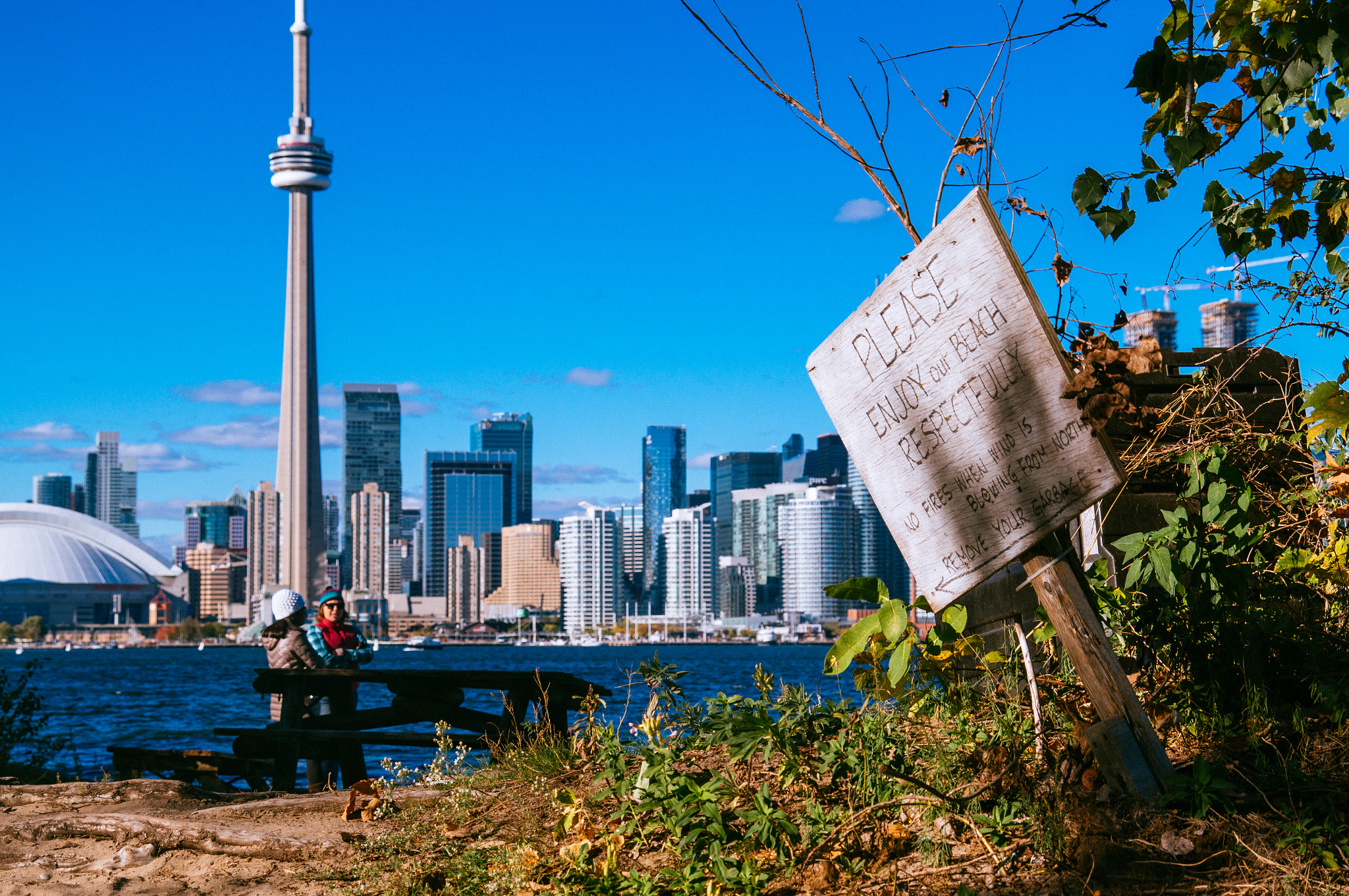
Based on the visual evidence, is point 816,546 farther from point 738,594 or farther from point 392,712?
point 392,712

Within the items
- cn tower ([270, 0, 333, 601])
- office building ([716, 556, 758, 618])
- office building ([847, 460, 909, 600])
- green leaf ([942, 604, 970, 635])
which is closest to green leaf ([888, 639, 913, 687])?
green leaf ([942, 604, 970, 635])

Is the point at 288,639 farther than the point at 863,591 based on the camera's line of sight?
Yes

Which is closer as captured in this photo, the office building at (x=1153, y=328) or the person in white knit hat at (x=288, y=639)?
A: the office building at (x=1153, y=328)

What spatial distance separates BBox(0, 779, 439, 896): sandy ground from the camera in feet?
12.0

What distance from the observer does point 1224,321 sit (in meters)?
4.85

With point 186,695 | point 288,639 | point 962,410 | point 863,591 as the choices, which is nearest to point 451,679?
point 288,639

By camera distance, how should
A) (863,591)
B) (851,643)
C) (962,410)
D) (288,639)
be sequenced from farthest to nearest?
1. (288,639)
2. (863,591)
3. (851,643)
4. (962,410)

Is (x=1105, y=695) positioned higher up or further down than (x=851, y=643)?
further down

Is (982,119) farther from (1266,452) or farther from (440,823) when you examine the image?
(440,823)

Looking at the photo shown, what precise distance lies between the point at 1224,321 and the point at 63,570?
583ft

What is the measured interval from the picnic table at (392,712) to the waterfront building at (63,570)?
172 m

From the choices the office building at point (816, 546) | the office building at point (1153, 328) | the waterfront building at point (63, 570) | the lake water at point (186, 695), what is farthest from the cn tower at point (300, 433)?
the office building at point (1153, 328)

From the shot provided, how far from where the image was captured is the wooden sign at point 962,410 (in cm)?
281

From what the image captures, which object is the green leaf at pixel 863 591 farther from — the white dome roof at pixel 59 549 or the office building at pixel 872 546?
the white dome roof at pixel 59 549
